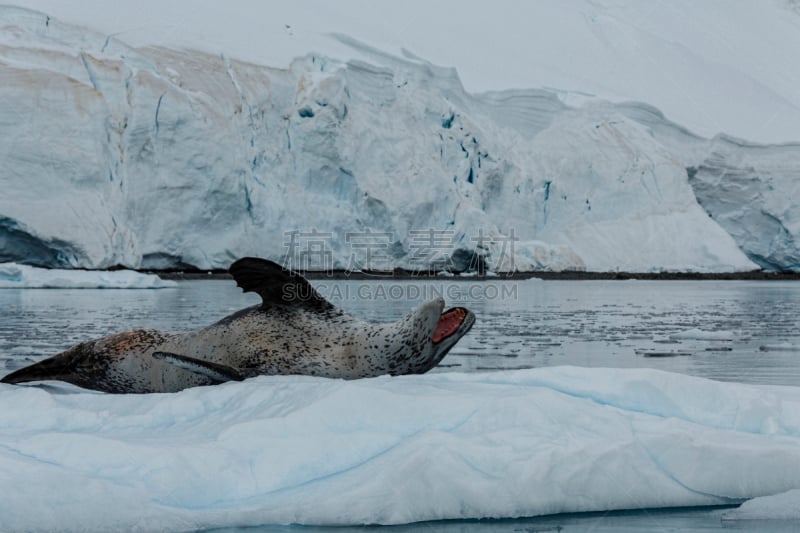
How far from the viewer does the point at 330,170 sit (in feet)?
67.3

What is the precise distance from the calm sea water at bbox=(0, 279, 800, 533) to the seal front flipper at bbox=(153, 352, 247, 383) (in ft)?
4.87

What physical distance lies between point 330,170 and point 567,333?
11914 millimetres

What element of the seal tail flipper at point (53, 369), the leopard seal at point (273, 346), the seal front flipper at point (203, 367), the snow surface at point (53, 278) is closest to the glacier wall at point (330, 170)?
the snow surface at point (53, 278)

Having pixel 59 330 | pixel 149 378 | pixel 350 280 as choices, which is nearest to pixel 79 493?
pixel 149 378

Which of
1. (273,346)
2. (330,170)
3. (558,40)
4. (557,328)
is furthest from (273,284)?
(558,40)

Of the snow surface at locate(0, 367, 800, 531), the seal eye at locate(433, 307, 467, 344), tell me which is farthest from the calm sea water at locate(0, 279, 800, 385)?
the snow surface at locate(0, 367, 800, 531)

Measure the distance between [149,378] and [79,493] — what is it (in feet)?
6.16

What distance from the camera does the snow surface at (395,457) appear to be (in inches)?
103

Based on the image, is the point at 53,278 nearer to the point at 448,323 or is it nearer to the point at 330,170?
the point at 330,170

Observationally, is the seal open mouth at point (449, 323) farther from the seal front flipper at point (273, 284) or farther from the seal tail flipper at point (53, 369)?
the seal tail flipper at point (53, 369)

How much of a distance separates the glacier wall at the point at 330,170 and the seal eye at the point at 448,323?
1478 cm

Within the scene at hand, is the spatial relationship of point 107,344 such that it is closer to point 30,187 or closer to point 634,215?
point 30,187

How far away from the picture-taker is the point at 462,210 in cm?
2134

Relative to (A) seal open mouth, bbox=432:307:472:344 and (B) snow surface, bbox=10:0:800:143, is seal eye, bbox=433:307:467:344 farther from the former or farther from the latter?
(B) snow surface, bbox=10:0:800:143
